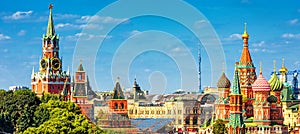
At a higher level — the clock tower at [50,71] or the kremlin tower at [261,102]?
the clock tower at [50,71]

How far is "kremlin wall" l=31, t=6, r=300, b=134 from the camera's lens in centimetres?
8538

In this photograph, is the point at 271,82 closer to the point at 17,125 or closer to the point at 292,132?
the point at 292,132

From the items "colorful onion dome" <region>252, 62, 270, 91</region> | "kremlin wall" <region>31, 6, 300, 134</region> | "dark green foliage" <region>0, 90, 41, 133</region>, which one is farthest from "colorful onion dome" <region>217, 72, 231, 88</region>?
"dark green foliage" <region>0, 90, 41, 133</region>

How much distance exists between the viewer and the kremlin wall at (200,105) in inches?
3361

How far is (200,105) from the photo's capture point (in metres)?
118

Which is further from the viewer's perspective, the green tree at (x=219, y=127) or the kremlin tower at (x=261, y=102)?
the kremlin tower at (x=261, y=102)

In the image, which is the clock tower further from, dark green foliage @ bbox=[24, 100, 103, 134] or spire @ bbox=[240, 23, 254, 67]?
dark green foliage @ bbox=[24, 100, 103, 134]

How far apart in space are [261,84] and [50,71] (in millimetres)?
49152

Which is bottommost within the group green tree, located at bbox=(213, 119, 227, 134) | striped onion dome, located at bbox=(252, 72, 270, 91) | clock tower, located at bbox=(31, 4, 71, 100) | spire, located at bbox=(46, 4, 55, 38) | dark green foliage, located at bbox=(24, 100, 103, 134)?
green tree, located at bbox=(213, 119, 227, 134)

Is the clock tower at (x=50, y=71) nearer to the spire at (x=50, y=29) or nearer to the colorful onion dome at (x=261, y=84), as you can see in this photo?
the spire at (x=50, y=29)

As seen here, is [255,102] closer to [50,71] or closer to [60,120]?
[60,120]

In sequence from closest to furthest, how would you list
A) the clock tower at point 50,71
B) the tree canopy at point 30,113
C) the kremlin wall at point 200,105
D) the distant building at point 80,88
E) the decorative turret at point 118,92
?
the tree canopy at point 30,113 < the kremlin wall at point 200,105 < the decorative turret at point 118,92 < the distant building at point 80,88 < the clock tower at point 50,71

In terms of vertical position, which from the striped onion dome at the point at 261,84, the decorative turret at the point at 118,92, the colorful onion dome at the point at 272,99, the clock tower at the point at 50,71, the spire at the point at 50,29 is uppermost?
the spire at the point at 50,29

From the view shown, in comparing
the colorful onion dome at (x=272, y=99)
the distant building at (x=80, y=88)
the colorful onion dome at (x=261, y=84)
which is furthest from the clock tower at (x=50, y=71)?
the colorful onion dome at (x=272, y=99)
